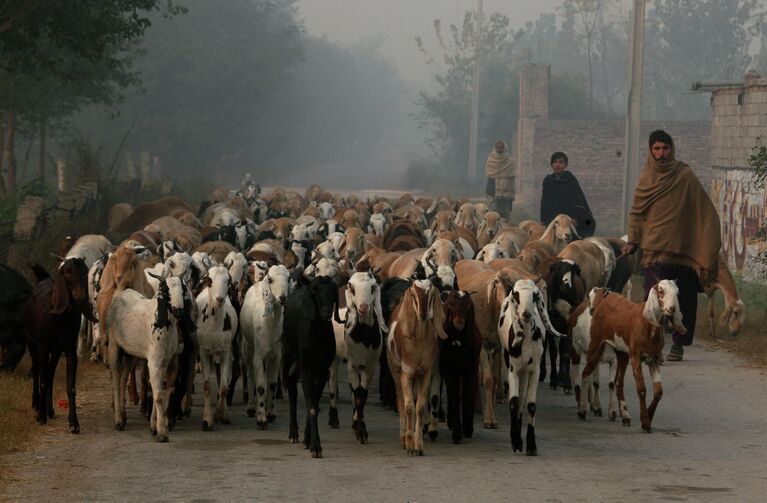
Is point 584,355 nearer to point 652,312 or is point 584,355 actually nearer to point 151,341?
point 652,312

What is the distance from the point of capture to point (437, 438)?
40.6 feet

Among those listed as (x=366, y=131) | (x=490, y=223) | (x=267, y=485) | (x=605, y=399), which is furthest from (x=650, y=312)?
(x=366, y=131)

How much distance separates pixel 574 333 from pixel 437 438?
2117mm

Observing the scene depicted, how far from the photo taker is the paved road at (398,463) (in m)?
9.92

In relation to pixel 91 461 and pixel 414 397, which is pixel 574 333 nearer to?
pixel 414 397

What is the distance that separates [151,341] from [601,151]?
126 feet

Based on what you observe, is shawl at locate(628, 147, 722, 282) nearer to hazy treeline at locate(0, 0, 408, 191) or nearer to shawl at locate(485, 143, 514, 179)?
shawl at locate(485, 143, 514, 179)

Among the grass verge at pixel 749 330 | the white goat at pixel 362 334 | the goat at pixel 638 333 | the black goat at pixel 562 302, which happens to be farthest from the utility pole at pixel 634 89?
the white goat at pixel 362 334

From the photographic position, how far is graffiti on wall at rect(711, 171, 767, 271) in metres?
26.8

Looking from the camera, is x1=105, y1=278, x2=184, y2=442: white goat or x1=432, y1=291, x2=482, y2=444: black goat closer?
x1=432, y1=291, x2=482, y2=444: black goat

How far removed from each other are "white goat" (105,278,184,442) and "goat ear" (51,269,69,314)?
39 centimetres

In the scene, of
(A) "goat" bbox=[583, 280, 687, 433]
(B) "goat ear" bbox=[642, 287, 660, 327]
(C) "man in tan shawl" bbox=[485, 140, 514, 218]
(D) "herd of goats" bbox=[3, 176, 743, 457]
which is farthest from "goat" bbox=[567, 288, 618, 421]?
(C) "man in tan shawl" bbox=[485, 140, 514, 218]

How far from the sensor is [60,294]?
1276 centimetres

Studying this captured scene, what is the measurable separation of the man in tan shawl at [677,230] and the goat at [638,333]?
401cm
